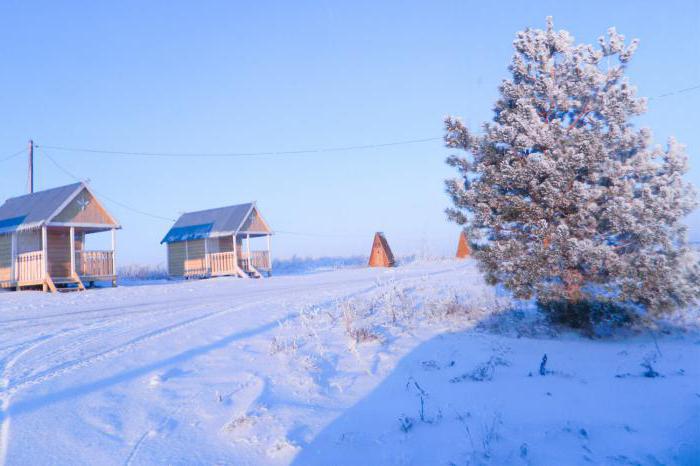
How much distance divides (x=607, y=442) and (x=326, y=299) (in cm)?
905

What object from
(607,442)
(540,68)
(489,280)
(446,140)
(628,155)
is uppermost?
(540,68)

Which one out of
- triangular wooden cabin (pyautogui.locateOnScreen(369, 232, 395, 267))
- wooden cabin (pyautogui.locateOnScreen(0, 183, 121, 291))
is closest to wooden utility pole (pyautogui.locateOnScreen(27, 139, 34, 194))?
wooden cabin (pyautogui.locateOnScreen(0, 183, 121, 291))

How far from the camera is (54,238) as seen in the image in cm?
2262

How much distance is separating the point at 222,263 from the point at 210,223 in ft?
9.43

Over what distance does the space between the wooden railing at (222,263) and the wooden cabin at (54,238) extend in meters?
7.07

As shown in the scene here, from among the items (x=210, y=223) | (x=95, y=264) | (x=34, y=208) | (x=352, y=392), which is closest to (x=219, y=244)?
(x=210, y=223)

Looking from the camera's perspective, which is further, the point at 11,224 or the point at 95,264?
the point at 95,264

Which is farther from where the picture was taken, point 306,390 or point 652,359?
point 652,359

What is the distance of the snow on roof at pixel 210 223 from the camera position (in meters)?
29.3

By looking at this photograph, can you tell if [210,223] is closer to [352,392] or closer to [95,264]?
[95,264]

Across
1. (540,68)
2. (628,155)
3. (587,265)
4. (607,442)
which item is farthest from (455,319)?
(607,442)

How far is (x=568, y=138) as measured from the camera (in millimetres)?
7512

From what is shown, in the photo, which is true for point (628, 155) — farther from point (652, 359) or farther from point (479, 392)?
point (479, 392)

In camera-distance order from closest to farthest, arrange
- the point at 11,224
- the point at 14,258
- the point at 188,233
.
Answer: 1. the point at 11,224
2. the point at 14,258
3. the point at 188,233
